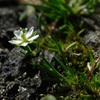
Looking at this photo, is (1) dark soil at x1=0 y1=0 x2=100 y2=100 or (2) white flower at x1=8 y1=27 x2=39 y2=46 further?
(2) white flower at x1=8 y1=27 x2=39 y2=46

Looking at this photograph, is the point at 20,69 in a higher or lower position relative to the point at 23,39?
lower

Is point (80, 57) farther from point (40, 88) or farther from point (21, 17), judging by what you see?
point (21, 17)

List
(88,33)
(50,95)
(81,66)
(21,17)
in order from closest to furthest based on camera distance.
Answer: (50,95), (81,66), (88,33), (21,17)

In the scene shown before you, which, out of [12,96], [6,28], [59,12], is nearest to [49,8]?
[59,12]

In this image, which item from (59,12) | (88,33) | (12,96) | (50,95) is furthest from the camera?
(59,12)

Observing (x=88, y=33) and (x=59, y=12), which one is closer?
(x=88, y=33)

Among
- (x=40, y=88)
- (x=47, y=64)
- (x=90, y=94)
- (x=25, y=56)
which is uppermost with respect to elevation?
(x=25, y=56)

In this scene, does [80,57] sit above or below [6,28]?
below

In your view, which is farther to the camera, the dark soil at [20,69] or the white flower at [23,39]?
the white flower at [23,39]
